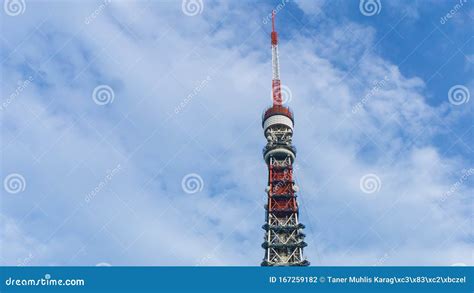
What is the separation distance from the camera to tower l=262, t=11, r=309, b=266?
6262 centimetres

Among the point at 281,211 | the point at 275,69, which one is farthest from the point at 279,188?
the point at 275,69

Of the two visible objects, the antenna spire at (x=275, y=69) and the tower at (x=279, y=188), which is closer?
the tower at (x=279, y=188)

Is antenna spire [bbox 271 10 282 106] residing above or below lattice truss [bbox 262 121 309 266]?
above

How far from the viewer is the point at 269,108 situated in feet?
241

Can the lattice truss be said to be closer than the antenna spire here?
Yes

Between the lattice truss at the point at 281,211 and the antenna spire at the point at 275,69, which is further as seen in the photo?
the antenna spire at the point at 275,69

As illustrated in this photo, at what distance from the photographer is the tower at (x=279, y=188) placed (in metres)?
62.6

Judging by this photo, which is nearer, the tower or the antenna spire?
the tower

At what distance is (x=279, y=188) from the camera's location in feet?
222

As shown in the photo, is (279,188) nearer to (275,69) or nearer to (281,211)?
(281,211)

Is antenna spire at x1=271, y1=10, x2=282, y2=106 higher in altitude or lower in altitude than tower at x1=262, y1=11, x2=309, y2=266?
higher

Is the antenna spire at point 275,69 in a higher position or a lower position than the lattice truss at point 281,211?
higher

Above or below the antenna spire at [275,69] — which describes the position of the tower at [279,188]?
below

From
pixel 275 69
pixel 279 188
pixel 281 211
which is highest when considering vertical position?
pixel 275 69
